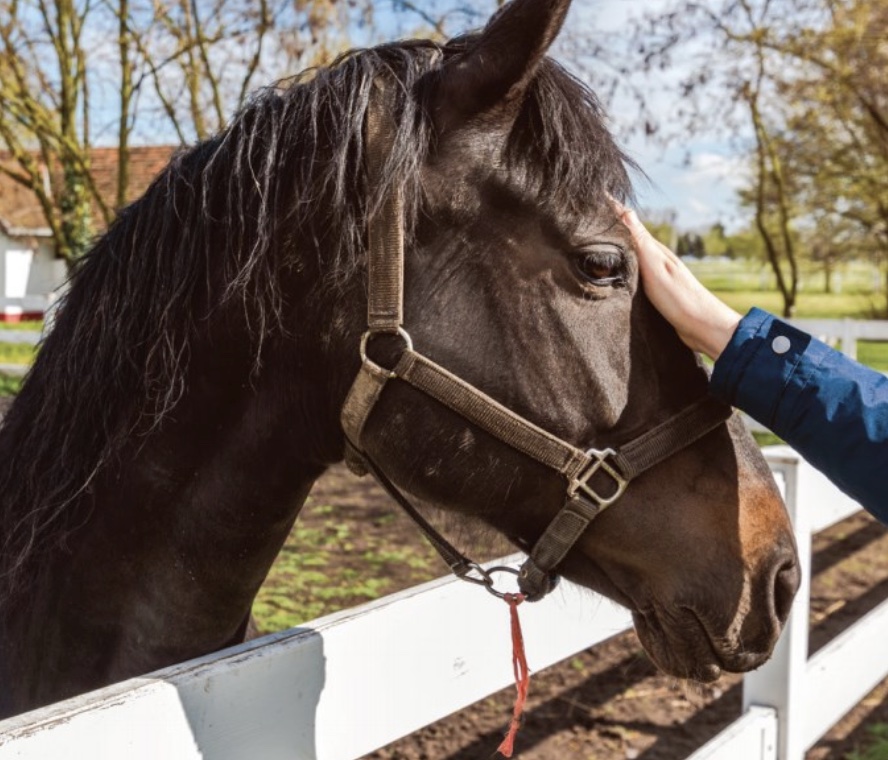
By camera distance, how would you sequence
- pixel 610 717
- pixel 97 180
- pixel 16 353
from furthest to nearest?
pixel 97 180, pixel 16 353, pixel 610 717

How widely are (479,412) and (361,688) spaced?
576 mm

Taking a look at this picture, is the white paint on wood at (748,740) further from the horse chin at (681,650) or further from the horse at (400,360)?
the horse at (400,360)

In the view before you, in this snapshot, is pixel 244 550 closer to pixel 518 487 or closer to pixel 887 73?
pixel 518 487

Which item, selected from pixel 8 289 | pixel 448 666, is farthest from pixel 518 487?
pixel 8 289

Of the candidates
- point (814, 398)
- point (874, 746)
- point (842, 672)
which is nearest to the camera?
point (814, 398)

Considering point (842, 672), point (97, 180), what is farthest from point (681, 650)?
point (97, 180)

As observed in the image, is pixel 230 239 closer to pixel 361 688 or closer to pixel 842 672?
pixel 361 688

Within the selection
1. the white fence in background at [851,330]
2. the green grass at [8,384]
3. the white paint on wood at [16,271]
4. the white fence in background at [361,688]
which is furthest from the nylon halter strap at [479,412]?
the white paint on wood at [16,271]

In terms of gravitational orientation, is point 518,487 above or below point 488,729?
above

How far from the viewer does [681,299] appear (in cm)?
160

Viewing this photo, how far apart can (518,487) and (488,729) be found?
8.48 feet

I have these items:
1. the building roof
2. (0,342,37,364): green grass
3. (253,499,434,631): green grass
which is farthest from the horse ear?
the building roof

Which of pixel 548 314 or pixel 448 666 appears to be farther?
pixel 448 666

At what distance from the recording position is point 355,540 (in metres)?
6.42
